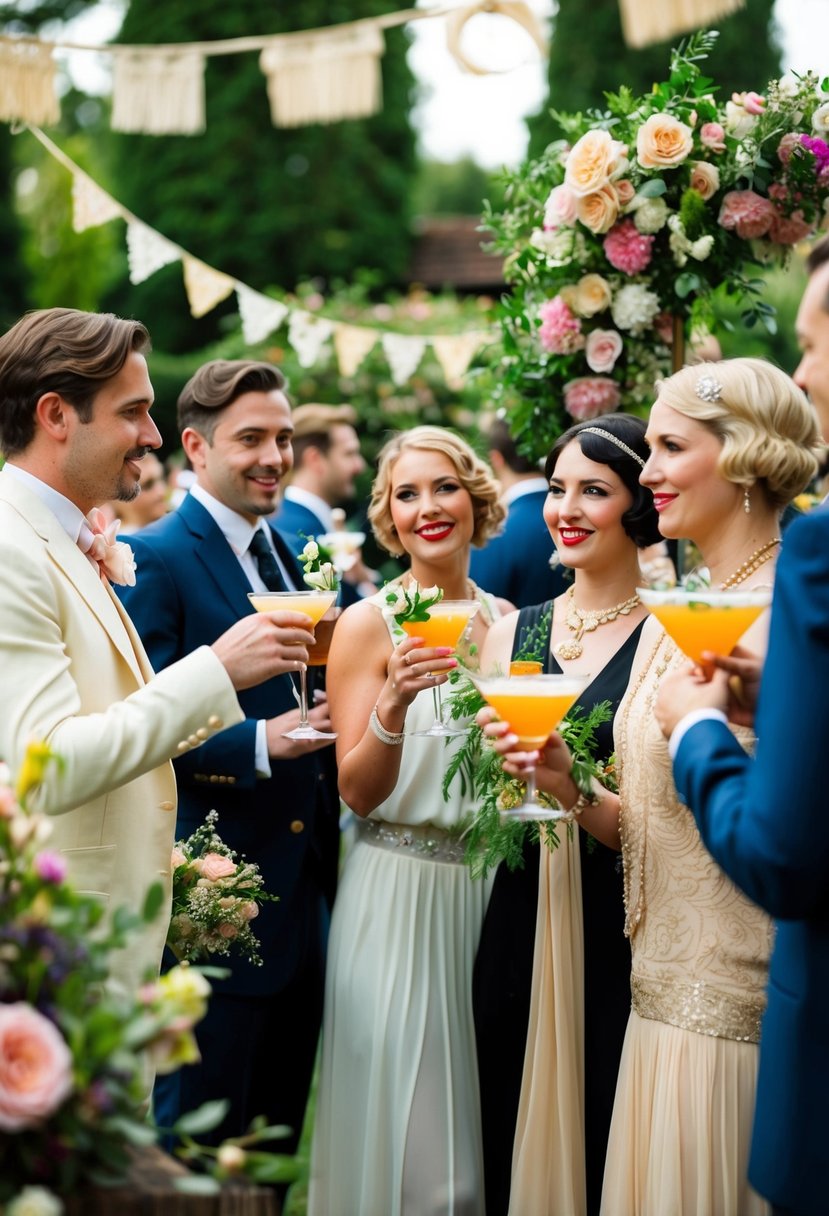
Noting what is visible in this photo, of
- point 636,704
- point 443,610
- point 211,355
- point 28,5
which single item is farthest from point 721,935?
point 28,5

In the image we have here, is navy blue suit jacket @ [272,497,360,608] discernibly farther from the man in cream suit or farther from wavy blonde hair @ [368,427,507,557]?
the man in cream suit

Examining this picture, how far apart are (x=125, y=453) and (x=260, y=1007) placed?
1988 mm

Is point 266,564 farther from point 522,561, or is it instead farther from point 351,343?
point 351,343

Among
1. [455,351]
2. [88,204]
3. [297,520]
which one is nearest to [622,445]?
[297,520]

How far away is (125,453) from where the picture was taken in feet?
9.89

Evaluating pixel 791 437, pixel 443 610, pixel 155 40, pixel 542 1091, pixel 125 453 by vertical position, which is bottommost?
pixel 542 1091

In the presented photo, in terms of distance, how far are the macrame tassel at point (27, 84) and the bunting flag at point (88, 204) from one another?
1.20 ft

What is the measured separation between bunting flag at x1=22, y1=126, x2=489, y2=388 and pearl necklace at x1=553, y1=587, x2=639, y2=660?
9.75ft

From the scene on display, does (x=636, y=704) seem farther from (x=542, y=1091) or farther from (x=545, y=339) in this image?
(x=545, y=339)

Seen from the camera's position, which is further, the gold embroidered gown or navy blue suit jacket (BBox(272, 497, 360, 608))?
navy blue suit jacket (BBox(272, 497, 360, 608))

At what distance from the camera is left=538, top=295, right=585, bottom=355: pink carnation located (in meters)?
4.57

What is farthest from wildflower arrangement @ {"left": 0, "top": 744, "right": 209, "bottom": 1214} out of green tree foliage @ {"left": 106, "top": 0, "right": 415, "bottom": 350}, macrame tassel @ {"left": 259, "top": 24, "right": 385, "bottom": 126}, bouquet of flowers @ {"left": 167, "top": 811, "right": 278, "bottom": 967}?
green tree foliage @ {"left": 106, "top": 0, "right": 415, "bottom": 350}

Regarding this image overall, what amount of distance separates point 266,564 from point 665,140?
198cm

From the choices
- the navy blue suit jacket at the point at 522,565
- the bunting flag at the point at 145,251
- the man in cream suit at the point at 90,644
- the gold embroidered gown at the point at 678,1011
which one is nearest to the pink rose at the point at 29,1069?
the man in cream suit at the point at 90,644
